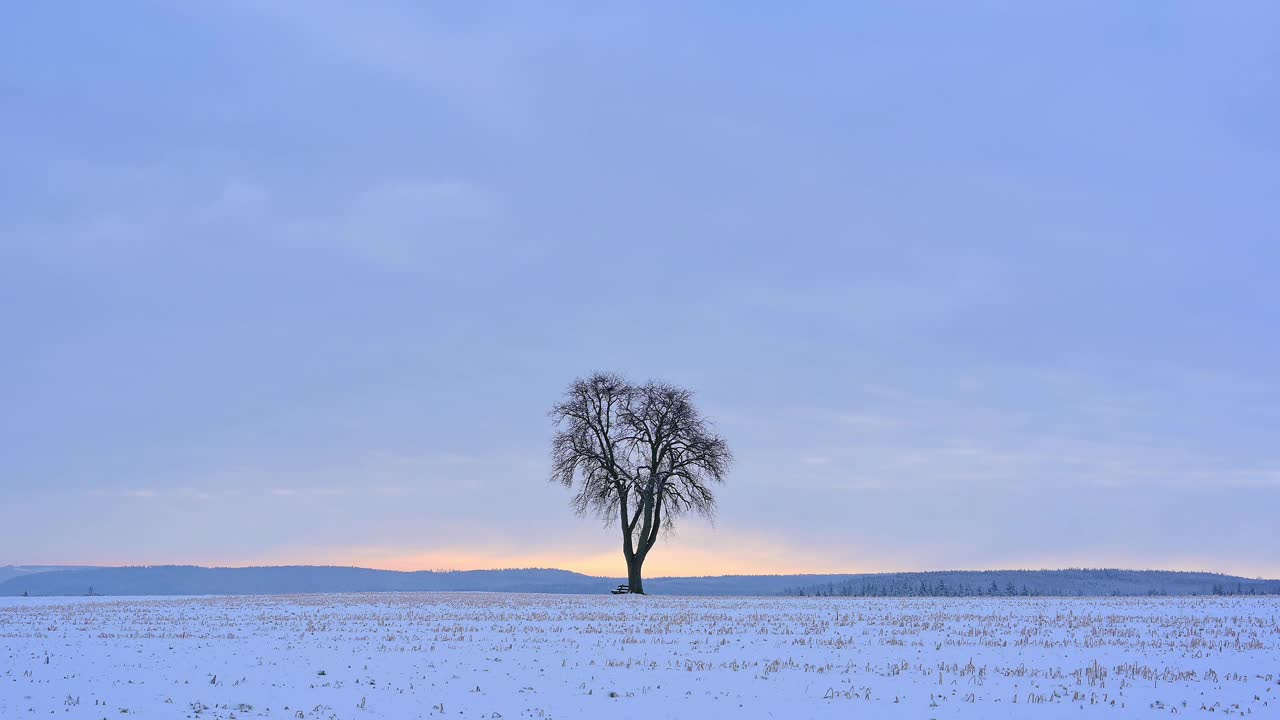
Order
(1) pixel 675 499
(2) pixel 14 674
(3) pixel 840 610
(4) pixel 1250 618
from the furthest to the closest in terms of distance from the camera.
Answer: (1) pixel 675 499 → (3) pixel 840 610 → (4) pixel 1250 618 → (2) pixel 14 674

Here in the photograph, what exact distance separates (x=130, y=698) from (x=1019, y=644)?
60.5 ft

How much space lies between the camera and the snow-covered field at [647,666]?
655 inches

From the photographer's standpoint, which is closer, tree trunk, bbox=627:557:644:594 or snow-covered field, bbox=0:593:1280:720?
snow-covered field, bbox=0:593:1280:720

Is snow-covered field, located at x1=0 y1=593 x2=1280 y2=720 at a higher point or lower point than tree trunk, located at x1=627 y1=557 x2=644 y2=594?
lower

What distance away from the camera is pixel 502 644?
80.8 feet

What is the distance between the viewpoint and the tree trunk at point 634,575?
59.8 meters

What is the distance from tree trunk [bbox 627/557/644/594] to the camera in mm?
59812

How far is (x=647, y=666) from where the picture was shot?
20609mm

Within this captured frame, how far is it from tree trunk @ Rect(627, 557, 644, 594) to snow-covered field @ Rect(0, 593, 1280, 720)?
26.9 m

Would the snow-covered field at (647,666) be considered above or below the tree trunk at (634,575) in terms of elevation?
below

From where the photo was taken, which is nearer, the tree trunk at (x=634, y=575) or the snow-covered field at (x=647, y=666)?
the snow-covered field at (x=647, y=666)

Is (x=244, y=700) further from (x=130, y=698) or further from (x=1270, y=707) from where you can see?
(x=1270, y=707)

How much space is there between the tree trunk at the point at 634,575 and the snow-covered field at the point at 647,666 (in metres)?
26.9

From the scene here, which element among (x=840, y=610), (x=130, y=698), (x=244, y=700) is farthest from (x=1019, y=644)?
(x=130, y=698)
